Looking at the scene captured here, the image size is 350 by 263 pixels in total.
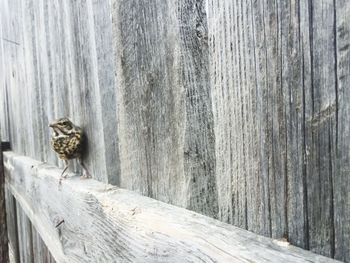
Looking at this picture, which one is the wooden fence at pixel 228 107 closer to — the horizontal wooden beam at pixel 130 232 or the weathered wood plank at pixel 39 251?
the horizontal wooden beam at pixel 130 232

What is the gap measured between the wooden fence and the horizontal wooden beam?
1.8 inches

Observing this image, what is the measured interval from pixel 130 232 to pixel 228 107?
568mm

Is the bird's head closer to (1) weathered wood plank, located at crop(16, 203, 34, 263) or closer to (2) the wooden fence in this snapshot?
(2) the wooden fence

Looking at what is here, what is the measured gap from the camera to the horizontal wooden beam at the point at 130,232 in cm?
91

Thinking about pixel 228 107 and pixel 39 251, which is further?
pixel 39 251

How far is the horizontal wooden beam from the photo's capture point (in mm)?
908

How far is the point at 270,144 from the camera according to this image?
91 centimetres

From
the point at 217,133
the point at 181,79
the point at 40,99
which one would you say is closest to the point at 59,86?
the point at 40,99

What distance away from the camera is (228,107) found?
3.37 feet

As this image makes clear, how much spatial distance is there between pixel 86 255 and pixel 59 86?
103 centimetres

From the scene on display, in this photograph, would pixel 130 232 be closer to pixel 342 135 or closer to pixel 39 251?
pixel 342 135

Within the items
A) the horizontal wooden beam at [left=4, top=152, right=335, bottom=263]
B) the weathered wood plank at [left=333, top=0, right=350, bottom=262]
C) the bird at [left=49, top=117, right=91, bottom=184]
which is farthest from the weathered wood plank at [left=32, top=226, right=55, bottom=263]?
the weathered wood plank at [left=333, top=0, right=350, bottom=262]

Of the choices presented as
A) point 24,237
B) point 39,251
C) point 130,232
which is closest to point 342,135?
point 130,232

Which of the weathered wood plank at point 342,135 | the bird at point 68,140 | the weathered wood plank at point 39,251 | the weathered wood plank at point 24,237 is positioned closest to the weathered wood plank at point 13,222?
the weathered wood plank at point 24,237
